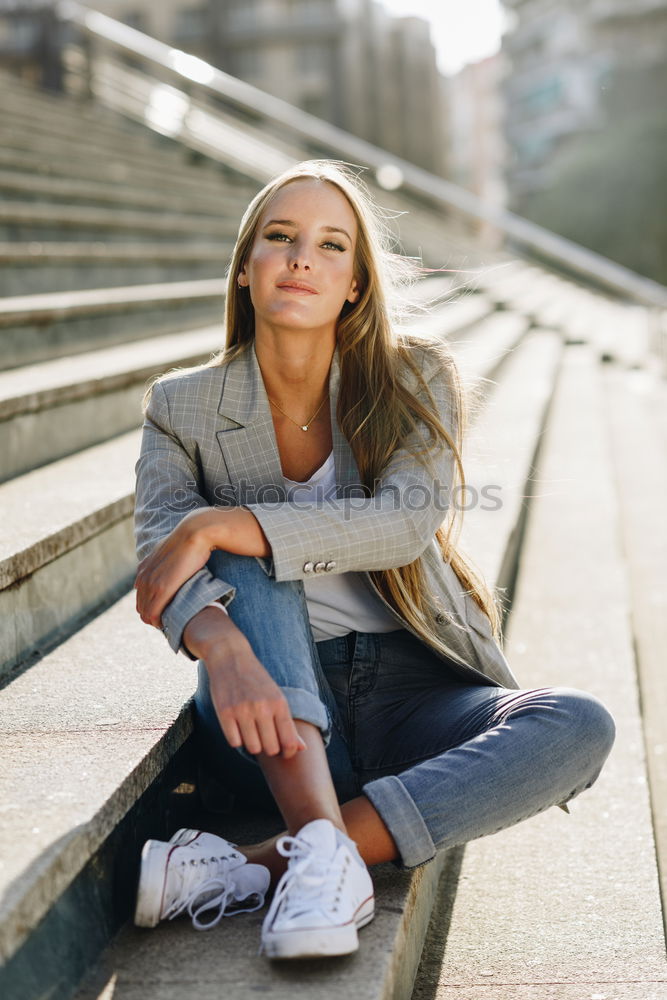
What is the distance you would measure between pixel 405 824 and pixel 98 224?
15.1 feet

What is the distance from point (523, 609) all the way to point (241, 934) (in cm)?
225

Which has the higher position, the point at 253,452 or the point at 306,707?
the point at 253,452

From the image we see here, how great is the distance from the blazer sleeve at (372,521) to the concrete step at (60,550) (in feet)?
2.29

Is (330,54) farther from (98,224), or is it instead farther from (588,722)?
(588,722)

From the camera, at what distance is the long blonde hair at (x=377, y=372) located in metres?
2.12

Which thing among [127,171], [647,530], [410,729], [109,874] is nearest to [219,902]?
[109,874]

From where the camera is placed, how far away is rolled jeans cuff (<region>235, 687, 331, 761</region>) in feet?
5.56

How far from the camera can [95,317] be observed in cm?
442

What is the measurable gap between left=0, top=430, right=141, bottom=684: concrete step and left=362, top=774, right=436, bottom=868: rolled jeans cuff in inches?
35.4

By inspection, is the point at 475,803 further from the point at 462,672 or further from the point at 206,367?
the point at 206,367

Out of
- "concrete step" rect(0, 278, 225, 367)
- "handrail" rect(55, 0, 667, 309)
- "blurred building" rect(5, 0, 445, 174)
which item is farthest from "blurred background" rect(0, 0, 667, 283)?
"concrete step" rect(0, 278, 225, 367)

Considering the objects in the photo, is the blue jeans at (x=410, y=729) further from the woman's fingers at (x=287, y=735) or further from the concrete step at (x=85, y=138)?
the concrete step at (x=85, y=138)

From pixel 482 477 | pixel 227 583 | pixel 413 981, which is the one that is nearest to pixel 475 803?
pixel 413 981

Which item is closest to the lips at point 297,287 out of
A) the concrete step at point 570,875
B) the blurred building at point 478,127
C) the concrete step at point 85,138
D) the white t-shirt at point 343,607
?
the white t-shirt at point 343,607
